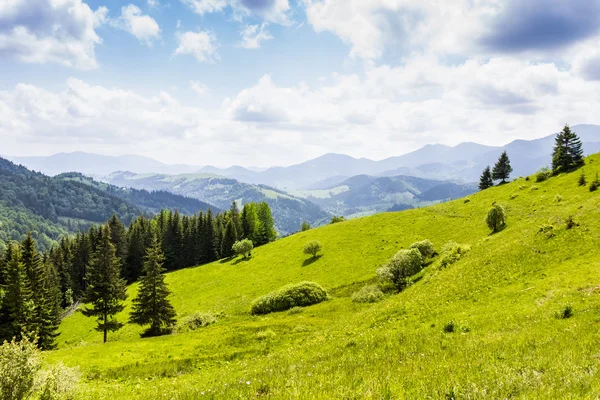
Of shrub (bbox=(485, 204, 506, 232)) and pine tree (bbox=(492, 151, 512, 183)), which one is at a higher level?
pine tree (bbox=(492, 151, 512, 183))

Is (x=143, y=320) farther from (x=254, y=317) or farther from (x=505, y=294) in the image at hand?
(x=505, y=294)

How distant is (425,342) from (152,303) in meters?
47.3

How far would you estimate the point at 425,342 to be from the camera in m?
15.6

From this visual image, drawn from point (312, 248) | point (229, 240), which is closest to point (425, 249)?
point (312, 248)

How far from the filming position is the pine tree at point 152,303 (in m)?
50.8

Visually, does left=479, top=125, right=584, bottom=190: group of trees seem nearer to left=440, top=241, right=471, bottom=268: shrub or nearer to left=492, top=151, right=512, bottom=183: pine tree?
left=492, top=151, right=512, bottom=183: pine tree

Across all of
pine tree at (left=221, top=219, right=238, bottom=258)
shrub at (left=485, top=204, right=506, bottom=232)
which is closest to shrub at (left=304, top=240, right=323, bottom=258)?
shrub at (left=485, top=204, right=506, bottom=232)

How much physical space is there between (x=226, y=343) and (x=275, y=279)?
127 ft

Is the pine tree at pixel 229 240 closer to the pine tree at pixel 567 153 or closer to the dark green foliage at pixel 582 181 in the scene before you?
the dark green foliage at pixel 582 181

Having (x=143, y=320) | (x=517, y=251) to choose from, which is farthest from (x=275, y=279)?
(x=517, y=251)

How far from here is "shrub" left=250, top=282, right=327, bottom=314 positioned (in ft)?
164

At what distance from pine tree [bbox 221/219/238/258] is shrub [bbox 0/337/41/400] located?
10261 centimetres

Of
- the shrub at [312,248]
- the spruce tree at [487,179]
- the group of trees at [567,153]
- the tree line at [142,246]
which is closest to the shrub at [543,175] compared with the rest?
the group of trees at [567,153]

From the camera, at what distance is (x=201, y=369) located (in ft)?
72.9
